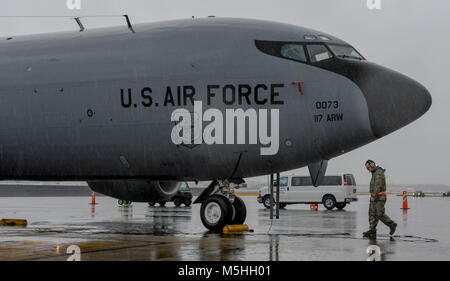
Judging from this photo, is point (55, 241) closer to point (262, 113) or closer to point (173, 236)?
point (173, 236)

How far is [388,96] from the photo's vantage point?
Answer: 1437 cm

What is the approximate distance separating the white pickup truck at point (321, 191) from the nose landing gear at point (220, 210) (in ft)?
73.4

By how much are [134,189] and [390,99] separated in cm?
816

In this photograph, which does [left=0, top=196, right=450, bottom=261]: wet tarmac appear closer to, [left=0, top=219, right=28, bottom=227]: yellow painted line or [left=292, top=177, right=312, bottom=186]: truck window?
[left=0, top=219, right=28, bottom=227]: yellow painted line

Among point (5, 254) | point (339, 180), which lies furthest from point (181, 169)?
point (339, 180)

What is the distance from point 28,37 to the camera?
58.9 feet

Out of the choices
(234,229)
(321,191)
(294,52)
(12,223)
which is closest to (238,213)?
(234,229)

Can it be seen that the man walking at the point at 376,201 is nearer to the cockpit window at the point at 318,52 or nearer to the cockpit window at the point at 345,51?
the cockpit window at the point at 345,51

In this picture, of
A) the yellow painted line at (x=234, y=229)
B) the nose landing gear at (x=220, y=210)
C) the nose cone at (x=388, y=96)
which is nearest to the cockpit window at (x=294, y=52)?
the nose cone at (x=388, y=96)

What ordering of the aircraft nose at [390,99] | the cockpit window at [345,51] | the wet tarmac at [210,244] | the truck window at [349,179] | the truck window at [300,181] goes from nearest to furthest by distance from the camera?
the wet tarmac at [210,244], the aircraft nose at [390,99], the cockpit window at [345,51], the truck window at [349,179], the truck window at [300,181]

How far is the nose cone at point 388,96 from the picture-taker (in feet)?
47.1

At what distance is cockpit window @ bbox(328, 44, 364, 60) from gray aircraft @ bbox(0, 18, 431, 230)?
37mm

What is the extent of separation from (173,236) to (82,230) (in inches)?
149

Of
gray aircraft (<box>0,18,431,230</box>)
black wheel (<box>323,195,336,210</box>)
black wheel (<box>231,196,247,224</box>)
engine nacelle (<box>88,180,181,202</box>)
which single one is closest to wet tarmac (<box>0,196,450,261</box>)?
black wheel (<box>231,196,247,224</box>)
